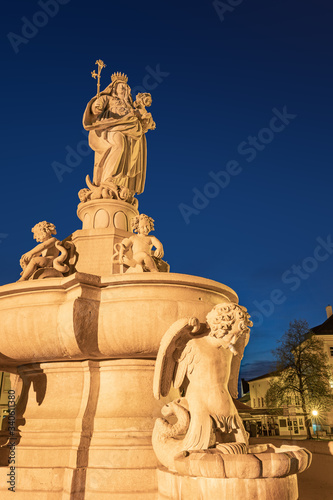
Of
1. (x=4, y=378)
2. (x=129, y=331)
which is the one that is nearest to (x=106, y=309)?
(x=129, y=331)

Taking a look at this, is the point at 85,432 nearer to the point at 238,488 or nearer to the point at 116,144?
the point at 238,488

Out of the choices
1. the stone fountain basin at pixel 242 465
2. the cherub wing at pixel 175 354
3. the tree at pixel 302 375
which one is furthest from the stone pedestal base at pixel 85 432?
the tree at pixel 302 375

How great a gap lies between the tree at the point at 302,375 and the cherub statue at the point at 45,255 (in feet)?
72.9

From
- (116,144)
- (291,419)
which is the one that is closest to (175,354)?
(116,144)

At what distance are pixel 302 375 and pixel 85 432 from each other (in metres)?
24.1

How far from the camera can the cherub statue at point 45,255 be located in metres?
6.73

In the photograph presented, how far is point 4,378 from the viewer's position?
28.6 m

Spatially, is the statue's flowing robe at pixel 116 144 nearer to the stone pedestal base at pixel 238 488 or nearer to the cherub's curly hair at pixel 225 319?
the cherub's curly hair at pixel 225 319

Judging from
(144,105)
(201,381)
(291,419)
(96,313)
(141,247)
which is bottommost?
(201,381)

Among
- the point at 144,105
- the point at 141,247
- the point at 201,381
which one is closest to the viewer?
the point at 201,381

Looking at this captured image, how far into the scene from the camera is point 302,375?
1037 inches

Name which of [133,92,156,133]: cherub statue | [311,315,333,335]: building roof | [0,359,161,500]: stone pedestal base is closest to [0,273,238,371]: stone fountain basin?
[0,359,161,500]: stone pedestal base

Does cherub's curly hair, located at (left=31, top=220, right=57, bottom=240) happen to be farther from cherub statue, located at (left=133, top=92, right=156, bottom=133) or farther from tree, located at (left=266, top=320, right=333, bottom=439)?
tree, located at (left=266, top=320, right=333, bottom=439)

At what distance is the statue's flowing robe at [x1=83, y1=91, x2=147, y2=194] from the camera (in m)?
9.69
